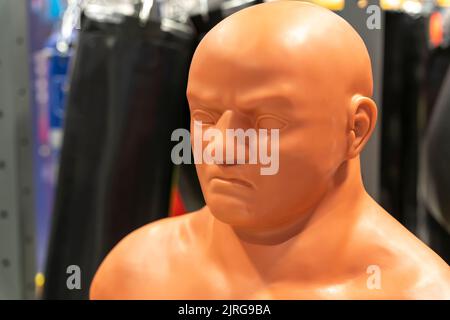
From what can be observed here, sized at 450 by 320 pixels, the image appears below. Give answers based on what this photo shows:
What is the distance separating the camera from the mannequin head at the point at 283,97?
0.69 m

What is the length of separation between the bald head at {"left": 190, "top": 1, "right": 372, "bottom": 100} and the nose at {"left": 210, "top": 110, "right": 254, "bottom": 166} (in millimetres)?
48

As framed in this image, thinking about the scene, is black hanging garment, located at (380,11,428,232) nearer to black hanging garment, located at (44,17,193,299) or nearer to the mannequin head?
black hanging garment, located at (44,17,193,299)

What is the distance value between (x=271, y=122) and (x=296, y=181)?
75 mm

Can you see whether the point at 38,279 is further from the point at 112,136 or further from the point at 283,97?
the point at 283,97

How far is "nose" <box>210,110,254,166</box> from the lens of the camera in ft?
2.34

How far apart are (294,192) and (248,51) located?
17cm

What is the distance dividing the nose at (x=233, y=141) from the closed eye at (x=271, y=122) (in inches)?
0.6

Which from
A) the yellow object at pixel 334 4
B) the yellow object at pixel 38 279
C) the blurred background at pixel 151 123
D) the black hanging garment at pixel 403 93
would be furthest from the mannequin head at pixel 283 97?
the yellow object at pixel 38 279

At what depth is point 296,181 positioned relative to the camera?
72cm

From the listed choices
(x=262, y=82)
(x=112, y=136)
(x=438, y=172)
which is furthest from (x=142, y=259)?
(x=438, y=172)

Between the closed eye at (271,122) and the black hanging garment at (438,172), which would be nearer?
the closed eye at (271,122)

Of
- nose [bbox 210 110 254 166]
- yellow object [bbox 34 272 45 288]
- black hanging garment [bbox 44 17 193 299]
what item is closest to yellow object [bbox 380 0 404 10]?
black hanging garment [bbox 44 17 193 299]

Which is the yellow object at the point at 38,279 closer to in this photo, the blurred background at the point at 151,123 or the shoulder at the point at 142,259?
the blurred background at the point at 151,123
